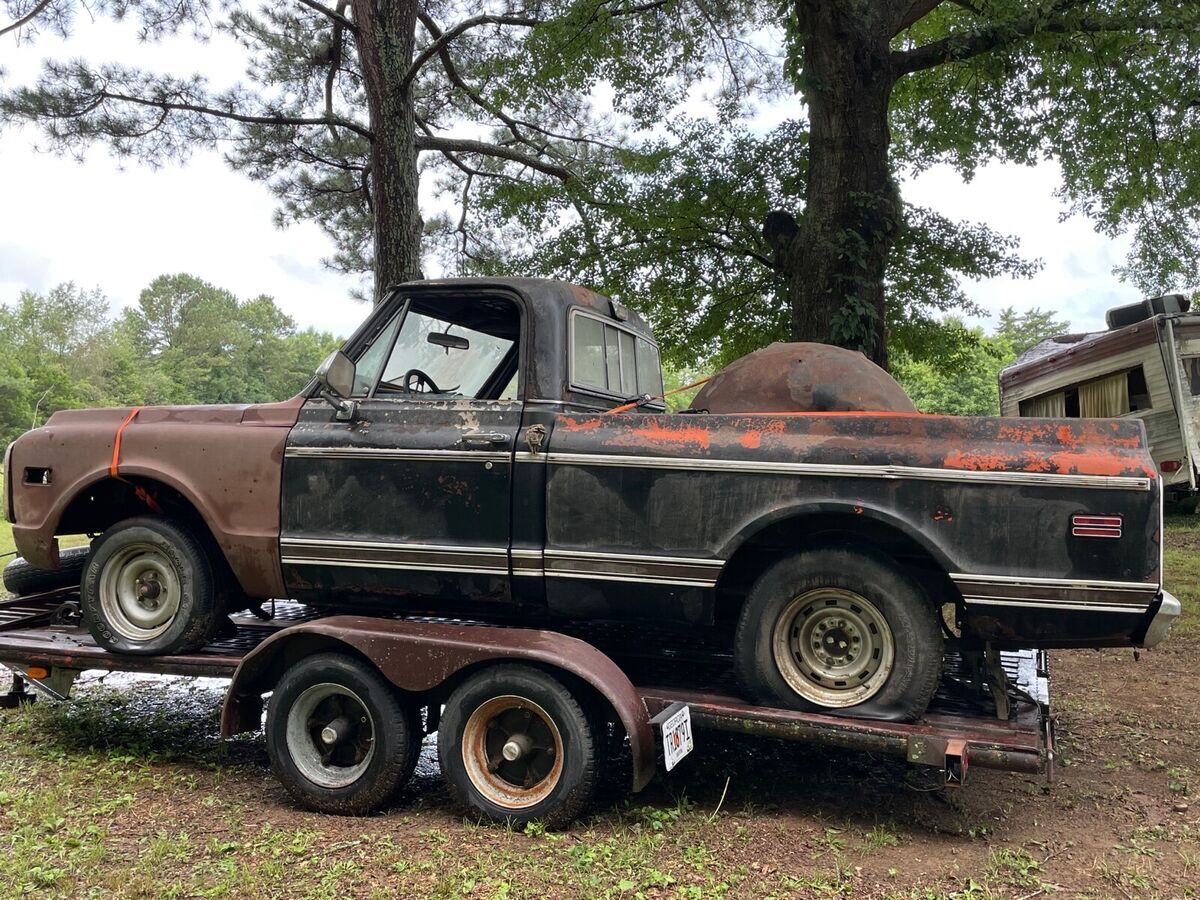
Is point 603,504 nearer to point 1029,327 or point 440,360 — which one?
point 440,360

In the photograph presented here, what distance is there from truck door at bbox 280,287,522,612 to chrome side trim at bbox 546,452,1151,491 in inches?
17.3

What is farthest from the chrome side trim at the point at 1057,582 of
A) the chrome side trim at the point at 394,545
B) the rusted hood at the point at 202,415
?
the rusted hood at the point at 202,415

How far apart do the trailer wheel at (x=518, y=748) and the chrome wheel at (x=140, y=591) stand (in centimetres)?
186

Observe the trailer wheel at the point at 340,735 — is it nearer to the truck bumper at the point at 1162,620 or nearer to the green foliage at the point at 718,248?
the truck bumper at the point at 1162,620

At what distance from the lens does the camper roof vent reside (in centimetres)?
1222

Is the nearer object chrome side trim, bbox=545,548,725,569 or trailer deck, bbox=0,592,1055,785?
trailer deck, bbox=0,592,1055,785

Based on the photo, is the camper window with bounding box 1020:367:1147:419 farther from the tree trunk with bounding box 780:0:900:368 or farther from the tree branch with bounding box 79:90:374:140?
the tree branch with bounding box 79:90:374:140

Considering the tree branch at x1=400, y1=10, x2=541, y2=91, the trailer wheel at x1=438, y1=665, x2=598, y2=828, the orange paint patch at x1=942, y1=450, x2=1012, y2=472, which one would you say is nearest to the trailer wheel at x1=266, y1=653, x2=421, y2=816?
the trailer wheel at x1=438, y1=665, x2=598, y2=828

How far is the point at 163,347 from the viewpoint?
74688 mm

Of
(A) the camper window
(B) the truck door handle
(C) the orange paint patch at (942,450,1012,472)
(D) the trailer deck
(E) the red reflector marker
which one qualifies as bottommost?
(D) the trailer deck

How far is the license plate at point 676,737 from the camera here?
3691 millimetres

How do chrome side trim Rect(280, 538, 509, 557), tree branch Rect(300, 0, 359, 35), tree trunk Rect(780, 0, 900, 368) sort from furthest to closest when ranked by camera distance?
1. tree branch Rect(300, 0, 359, 35)
2. tree trunk Rect(780, 0, 900, 368)
3. chrome side trim Rect(280, 538, 509, 557)

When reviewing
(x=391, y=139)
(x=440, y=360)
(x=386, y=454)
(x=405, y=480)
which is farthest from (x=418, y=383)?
(x=391, y=139)

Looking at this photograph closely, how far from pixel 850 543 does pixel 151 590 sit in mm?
3603
